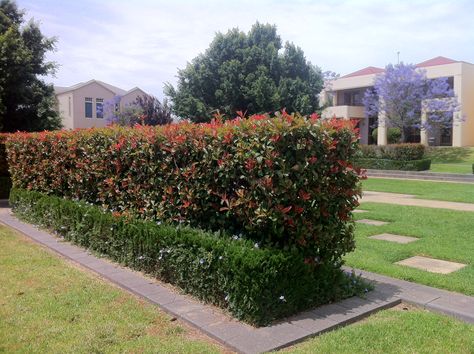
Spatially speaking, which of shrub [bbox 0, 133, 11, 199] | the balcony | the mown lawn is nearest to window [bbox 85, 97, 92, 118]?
the balcony

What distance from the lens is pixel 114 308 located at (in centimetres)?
440

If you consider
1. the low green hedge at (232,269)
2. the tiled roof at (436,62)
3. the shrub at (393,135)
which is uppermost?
the tiled roof at (436,62)

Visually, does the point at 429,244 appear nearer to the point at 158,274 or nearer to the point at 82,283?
the point at 158,274

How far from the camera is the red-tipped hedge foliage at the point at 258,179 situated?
4172 millimetres

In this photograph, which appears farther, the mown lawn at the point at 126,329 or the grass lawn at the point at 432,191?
the grass lawn at the point at 432,191

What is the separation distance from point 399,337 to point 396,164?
23.2 meters

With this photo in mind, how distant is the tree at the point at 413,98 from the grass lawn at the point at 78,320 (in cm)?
3265

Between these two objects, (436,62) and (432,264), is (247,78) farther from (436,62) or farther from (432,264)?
(436,62)

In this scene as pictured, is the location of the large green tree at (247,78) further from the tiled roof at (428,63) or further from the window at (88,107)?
the window at (88,107)

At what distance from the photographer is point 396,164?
83.9ft

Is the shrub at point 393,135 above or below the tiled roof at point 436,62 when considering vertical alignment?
below

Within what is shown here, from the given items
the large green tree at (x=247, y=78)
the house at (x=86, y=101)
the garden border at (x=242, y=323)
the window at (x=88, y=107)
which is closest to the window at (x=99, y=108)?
the house at (x=86, y=101)

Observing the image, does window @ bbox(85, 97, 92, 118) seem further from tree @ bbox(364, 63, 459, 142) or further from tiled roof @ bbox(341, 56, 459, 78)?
tree @ bbox(364, 63, 459, 142)

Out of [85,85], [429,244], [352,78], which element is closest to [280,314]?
[429,244]
